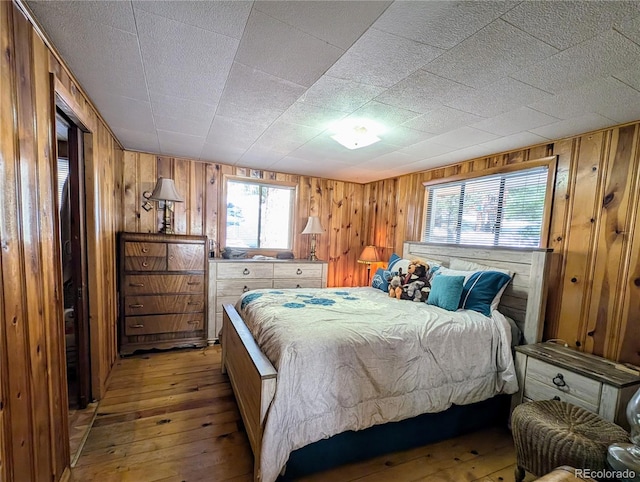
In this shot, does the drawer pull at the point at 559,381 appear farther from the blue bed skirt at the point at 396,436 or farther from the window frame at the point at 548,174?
the window frame at the point at 548,174

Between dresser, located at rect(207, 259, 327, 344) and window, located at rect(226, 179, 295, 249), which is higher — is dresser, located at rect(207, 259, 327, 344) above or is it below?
below

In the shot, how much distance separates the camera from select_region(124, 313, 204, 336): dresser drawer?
10.2ft

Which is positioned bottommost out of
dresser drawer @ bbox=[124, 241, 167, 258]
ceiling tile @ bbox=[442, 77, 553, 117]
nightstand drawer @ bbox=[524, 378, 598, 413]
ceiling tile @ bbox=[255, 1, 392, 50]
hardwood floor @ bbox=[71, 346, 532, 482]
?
hardwood floor @ bbox=[71, 346, 532, 482]

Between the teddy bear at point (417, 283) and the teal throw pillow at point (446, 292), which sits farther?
the teddy bear at point (417, 283)

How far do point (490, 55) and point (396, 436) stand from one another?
7.21 ft

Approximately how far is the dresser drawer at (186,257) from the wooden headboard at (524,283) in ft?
9.58

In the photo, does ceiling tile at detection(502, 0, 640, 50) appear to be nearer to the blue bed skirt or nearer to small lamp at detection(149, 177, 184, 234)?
the blue bed skirt

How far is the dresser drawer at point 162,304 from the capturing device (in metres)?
3.10

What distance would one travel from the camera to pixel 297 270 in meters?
3.91

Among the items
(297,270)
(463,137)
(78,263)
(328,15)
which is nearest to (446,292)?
(463,137)

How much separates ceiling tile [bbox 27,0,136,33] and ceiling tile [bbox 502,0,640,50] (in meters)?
1.51

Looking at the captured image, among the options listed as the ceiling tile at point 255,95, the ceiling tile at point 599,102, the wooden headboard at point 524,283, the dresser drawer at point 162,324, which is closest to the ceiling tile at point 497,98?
the ceiling tile at point 599,102

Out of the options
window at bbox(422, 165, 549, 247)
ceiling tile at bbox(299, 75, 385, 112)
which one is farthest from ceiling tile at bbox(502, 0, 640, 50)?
window at bbox(422, 165, 549, 247)

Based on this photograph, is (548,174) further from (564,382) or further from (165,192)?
(165,192)
